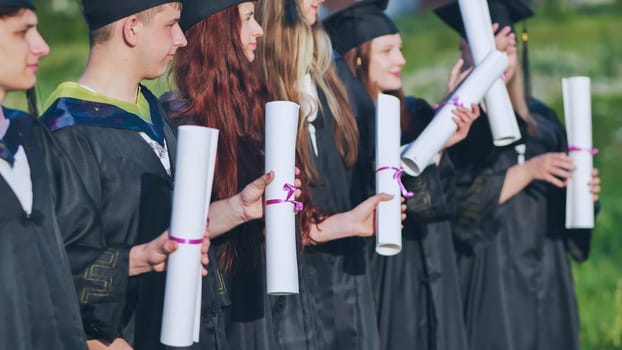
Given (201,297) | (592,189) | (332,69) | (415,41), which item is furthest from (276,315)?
(415,41)

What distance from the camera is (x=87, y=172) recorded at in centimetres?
366

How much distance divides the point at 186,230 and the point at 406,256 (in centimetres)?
233

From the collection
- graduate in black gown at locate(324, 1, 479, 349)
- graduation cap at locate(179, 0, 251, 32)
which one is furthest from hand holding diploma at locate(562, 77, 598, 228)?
graduation cap at locate(179, 0, 251, 32)

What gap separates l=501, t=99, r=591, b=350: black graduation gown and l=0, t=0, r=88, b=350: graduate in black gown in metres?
3.17

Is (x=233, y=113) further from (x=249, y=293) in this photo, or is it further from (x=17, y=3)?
(x=17, y=3)

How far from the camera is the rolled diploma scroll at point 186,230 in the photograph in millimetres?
3318

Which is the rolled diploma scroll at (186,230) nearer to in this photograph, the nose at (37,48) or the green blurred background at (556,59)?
the nose at (37,48)

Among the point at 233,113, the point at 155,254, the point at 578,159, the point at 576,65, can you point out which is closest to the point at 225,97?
the point at 233,113

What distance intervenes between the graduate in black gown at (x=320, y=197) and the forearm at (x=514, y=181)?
1.17 m

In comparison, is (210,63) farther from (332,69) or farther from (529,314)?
(529,314)

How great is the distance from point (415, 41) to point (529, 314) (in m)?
7.43

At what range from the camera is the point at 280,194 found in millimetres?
3779

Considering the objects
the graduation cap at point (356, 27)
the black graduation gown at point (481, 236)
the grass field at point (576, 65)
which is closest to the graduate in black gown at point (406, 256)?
the graduation cap at point (356, 27)

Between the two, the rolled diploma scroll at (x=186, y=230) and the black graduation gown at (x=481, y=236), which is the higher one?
the black graduation gown at (x=481, y=236)
